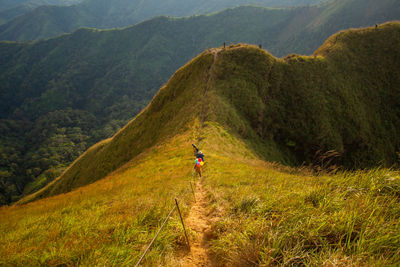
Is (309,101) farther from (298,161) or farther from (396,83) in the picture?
(396,83)

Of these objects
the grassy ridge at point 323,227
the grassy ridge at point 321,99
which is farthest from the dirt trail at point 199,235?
the grassy ridge at point 321,99

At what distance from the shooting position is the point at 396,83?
3719 cm

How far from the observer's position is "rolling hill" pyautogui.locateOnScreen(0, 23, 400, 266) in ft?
9.65

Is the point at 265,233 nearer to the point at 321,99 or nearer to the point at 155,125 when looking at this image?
the point at 155,125

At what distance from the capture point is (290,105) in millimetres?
31359

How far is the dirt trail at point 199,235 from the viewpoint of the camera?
376cm

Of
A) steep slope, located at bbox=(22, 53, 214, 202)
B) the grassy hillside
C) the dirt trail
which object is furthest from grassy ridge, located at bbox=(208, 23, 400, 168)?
the grassy hillside

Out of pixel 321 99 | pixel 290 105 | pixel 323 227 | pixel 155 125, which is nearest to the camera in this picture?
pixel 323 227

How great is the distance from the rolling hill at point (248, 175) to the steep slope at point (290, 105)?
226mm

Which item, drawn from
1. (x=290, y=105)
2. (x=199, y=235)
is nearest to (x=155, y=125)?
(x=290, y=105)

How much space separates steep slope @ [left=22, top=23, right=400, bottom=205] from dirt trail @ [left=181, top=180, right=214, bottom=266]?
1687 centimetres

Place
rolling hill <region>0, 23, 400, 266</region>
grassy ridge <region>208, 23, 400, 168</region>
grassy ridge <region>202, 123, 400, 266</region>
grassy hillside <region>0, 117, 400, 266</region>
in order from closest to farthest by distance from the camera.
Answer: grassy ridge <region>202, 123, 400, 266</region> < grassy hillside <region>0, 117, 400, 266</region> < rolling hill <region>0, 23, 400, 266</region> < grassy ridge <region>208, 23, 400, 168</region>

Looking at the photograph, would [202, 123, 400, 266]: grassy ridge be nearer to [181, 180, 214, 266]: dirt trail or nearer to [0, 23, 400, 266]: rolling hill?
[0, 23, 400, 266]: rolling hill

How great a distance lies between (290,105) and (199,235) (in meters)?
31.7
